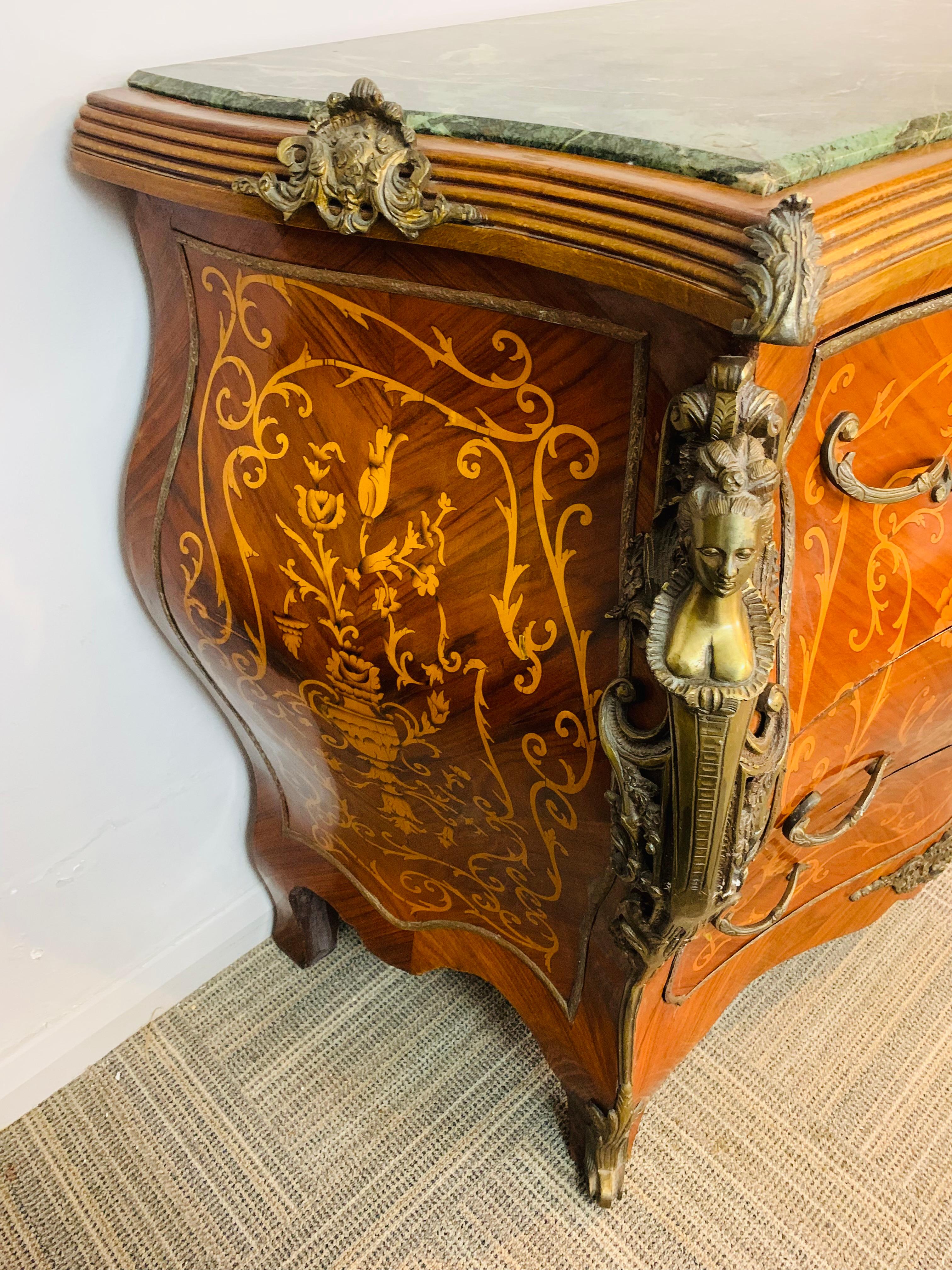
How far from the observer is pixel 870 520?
0.54 meters

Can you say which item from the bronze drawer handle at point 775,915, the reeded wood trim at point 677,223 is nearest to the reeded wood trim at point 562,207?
the reeded wood trim at point 677,223

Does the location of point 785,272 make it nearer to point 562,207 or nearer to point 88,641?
point 562,207

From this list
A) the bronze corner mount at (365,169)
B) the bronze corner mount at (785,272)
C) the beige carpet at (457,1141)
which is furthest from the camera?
the beige carpet at (457,1141)

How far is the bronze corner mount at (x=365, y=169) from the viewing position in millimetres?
421

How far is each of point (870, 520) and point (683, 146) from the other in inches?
10.1

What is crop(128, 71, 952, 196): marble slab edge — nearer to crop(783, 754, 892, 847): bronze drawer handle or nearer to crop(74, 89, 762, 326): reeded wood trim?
crop(74, 89, 762, 326): reeded wood trim

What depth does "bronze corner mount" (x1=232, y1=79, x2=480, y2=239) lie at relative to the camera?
42 centimetres

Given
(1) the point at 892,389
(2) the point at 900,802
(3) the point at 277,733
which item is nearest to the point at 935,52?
(1) the point at 892,389

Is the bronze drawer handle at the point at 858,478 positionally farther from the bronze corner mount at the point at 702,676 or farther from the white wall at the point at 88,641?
the white wall at the point at 88,641

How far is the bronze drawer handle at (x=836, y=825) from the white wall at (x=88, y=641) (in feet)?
1.95

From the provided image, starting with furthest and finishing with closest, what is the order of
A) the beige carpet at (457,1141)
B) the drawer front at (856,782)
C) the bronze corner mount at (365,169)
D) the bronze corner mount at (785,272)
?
the beige carpet at (457,1141) < the drawer front at (856,782) < the bronze corner mount at (365,169) < the bronze corner mount at (785,272)

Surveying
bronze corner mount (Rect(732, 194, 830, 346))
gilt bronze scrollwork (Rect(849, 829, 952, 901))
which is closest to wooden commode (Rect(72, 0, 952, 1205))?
bronze corner mount (Rect(732, 194, 830, 346))

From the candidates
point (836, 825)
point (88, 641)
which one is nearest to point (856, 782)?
point (836, 825)

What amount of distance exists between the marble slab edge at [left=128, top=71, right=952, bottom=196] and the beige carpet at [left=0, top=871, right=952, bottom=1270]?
0.91 meters
